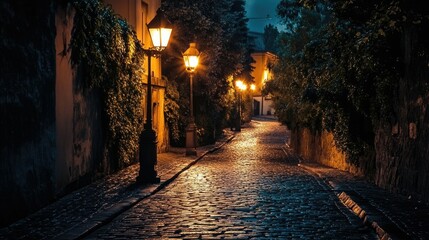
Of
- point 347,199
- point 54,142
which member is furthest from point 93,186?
point 347,199

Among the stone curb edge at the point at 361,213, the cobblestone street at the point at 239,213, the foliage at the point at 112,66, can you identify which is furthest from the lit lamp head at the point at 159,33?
the stone curb edge at the point at 361,213

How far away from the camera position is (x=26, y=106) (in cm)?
924

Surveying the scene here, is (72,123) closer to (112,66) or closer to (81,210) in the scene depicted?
(81,210)

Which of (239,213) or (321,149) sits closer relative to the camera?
(239,213)

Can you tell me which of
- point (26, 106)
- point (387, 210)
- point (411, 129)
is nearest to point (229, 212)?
point (387, 210)

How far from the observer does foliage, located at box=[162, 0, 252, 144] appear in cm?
2952

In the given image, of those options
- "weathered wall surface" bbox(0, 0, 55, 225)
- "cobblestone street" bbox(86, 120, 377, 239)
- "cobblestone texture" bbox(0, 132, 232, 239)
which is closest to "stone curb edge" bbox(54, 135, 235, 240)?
"cobblestone texture" bbox(0, 132, 232, 239)

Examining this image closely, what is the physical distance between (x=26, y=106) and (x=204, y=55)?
855 inches

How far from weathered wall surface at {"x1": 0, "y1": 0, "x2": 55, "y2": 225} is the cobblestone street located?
4.89 ft

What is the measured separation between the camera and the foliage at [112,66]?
12781 millimetres

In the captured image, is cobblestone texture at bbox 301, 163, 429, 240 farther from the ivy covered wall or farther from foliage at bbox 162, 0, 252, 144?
foliage at bbox 162, 0, 252, 144

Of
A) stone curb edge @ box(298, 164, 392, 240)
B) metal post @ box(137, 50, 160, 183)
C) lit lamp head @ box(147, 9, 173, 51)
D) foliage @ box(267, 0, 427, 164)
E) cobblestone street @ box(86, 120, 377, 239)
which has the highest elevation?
lit lamp head @ box(147, 9, 173, 51)

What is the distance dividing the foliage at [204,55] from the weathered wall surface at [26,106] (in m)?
19.1

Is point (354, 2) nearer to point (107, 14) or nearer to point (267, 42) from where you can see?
point (107, 14)
